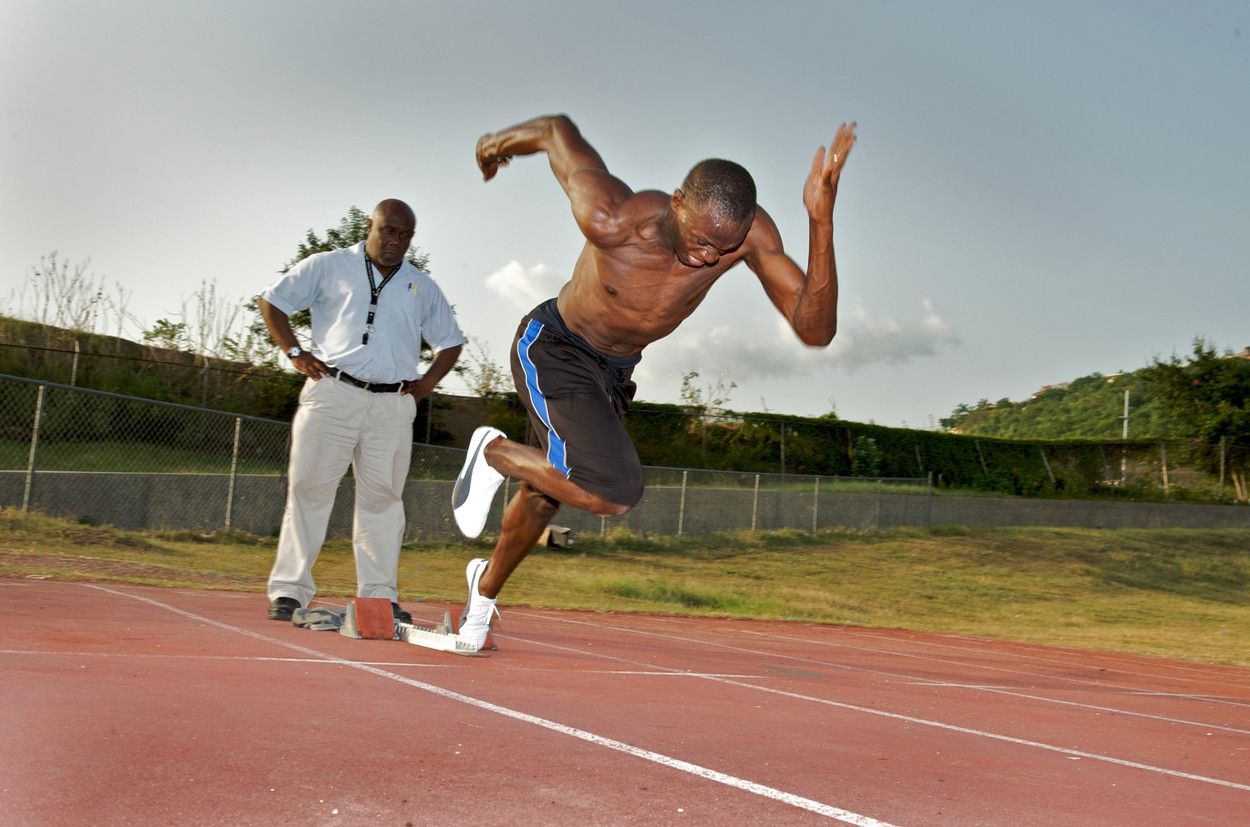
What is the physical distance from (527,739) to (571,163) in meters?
2.54

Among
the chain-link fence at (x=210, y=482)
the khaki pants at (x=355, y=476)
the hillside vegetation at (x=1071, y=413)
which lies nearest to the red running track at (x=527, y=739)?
the khaki pants at (x=355, y=476)

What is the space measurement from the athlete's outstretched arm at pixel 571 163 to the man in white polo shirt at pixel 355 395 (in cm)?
142

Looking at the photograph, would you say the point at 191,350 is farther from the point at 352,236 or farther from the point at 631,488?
the point at 631,488

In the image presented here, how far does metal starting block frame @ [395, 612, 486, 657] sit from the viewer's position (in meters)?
5.30

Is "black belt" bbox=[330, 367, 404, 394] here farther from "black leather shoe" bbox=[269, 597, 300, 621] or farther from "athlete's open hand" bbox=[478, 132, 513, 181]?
"athlete's open hand" bbox=[478, 132, 513, 181]

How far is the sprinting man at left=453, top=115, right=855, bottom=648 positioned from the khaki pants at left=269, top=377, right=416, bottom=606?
1112mm

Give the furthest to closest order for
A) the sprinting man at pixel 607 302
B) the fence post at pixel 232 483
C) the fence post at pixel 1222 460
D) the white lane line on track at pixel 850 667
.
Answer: the fence post at pixel 1222 460, the fence post at pixel 232 483, the white lane line on track at pixel 850 667, the sprinting man at pixel 607 302

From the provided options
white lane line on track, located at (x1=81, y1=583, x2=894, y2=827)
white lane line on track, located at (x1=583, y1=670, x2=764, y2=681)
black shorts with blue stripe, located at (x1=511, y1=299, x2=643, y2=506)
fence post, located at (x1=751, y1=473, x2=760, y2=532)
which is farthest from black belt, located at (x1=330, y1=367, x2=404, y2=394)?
fence post, located at (x1=751, y1=473, x2=760, y2=532)

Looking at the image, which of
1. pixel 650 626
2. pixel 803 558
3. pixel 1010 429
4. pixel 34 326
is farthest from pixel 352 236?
pixel 1010 429

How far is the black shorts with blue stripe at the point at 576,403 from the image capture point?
4.86 m

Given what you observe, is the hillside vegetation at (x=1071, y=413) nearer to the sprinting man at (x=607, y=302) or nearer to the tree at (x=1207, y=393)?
the tree at (x=1207, y=393)

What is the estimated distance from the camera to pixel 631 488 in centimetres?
486

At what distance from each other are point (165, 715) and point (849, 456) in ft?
103

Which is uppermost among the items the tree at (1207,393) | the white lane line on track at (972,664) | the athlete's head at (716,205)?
the tree at (1207,393)
